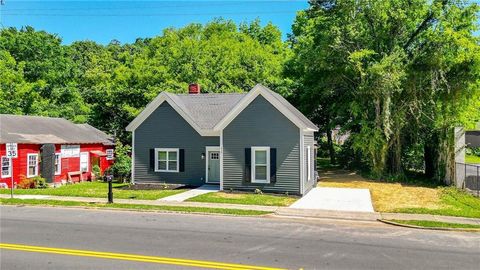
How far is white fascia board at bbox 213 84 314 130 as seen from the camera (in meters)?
20.5

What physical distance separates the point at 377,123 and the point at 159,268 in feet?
76.9

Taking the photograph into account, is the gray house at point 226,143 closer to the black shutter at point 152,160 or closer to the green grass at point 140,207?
the black shutter at point 152,160

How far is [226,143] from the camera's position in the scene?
21750 mm

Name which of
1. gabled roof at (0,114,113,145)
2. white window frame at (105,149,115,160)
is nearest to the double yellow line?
gabled roof at (0,114,113,145)

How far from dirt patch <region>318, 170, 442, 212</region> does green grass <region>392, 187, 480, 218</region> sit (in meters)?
0.34

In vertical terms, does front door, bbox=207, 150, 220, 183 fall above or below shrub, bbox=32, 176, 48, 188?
above

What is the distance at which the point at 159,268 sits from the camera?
833 cm

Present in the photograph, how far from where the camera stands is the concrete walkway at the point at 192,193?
18953 mm

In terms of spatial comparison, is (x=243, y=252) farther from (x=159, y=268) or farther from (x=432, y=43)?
(x=432, y=43)

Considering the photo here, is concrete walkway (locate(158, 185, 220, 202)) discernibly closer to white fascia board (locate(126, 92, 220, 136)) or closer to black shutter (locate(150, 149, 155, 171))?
white fascia board (locate(126, 92, 220, 136))

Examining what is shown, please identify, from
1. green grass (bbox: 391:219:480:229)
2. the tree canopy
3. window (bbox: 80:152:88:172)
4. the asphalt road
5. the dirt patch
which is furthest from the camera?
the tree canopy

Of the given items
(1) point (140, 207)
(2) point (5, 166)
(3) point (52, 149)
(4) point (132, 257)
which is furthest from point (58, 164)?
(4) point (132, 257)

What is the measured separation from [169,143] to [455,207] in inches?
616

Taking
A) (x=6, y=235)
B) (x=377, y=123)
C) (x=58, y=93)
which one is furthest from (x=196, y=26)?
(x=6, y=235)
